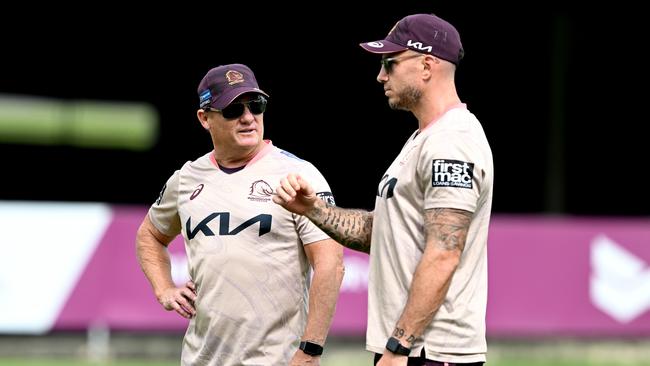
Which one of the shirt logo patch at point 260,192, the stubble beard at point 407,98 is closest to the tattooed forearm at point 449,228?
the stubble beard at point 407,98

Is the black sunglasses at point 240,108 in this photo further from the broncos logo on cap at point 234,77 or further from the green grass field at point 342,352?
the green grass field at point 342,352

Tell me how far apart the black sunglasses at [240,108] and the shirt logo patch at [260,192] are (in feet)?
1.16

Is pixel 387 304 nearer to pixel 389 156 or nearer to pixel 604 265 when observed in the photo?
pixel 604 265

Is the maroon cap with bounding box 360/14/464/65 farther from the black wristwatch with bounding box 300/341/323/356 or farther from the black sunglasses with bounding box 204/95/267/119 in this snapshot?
the black wristwatch with bounding box 300/341/323/356

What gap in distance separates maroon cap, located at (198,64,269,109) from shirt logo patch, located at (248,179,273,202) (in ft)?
1.36

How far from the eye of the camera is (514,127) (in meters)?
28.1

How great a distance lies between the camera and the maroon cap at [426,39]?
17.5 feet

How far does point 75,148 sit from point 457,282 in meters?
22.3

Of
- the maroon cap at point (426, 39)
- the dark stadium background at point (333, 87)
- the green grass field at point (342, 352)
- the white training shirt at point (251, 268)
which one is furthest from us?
A: the dark stadium background at point (333, 87)

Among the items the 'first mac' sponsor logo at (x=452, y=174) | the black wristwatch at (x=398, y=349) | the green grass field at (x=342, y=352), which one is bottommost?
the green grass field at (x=342, y=352)

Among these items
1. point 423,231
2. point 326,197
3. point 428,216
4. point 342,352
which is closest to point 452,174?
point 428,216

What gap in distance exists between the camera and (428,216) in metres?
5.05

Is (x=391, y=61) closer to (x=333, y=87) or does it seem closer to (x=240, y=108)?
(x=240, y=108)

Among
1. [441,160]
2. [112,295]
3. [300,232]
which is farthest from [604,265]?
[441,160]
